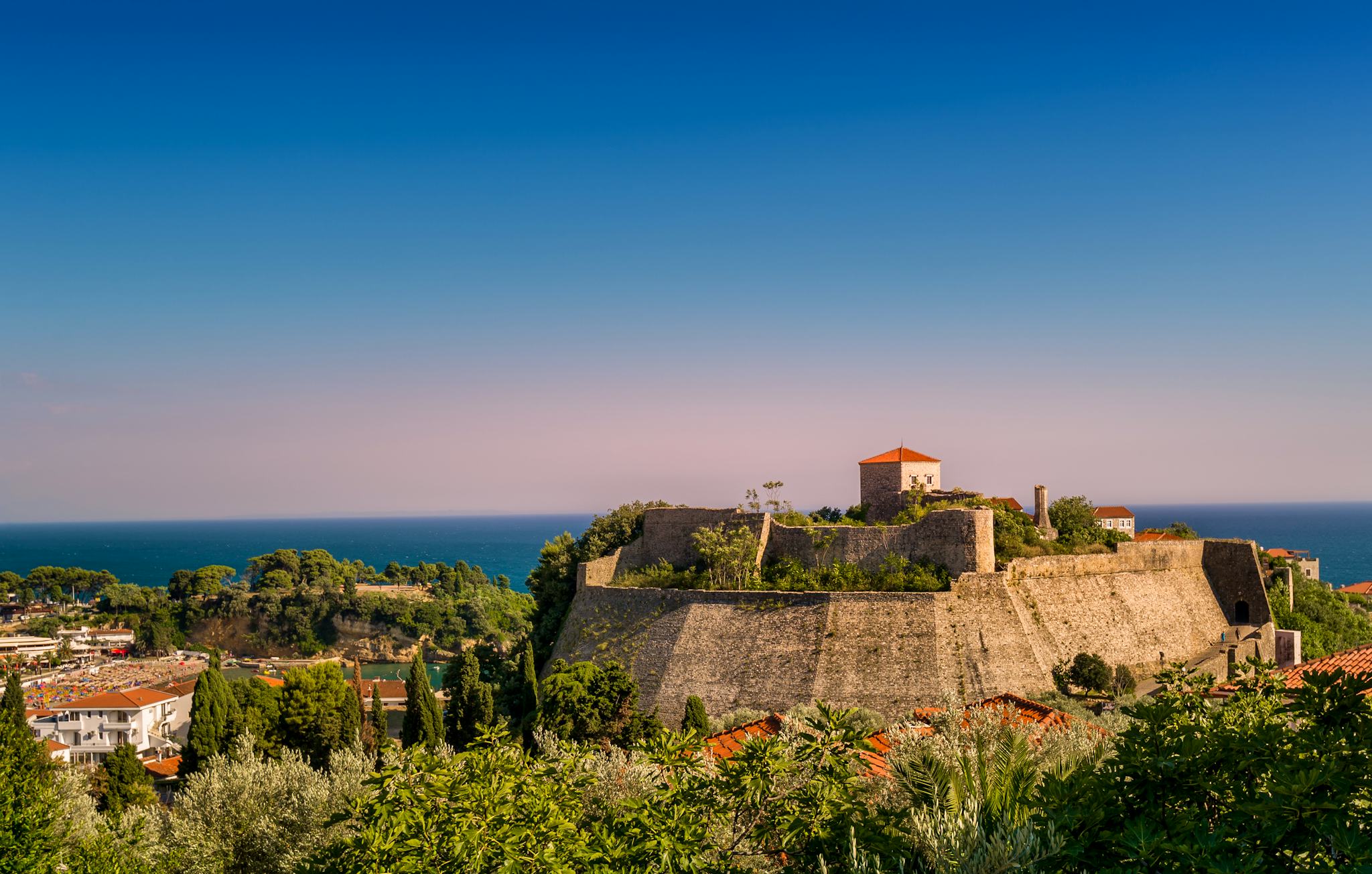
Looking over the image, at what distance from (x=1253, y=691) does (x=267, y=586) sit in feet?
321

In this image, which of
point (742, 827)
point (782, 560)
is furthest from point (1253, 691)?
point (782, 560)

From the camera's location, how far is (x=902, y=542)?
31891mm

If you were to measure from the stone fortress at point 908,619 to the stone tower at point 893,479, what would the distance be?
2.06 ft

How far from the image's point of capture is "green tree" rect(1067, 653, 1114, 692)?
2855cm

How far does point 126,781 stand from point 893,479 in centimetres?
2867

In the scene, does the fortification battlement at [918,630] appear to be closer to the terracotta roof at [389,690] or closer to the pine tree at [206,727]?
the pine tree at [206,727]

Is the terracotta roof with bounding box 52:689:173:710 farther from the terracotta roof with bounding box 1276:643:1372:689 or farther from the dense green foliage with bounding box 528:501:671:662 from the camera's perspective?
the terracotta roof with bounding box 1276:643:1372:689

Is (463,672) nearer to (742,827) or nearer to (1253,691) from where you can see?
(742,827)

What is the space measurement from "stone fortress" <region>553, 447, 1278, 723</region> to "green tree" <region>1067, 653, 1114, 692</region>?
84 centimetres

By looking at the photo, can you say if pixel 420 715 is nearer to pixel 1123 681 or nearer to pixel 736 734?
pixel 736 734

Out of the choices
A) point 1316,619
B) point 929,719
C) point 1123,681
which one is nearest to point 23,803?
point 929,719

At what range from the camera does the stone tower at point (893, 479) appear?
37812mm

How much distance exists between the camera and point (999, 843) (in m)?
7.32

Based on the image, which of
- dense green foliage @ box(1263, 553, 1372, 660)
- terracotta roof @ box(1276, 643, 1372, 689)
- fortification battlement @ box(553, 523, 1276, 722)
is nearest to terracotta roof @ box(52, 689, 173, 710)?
fortification battlement @ box(553, 523, 1276, 722)
